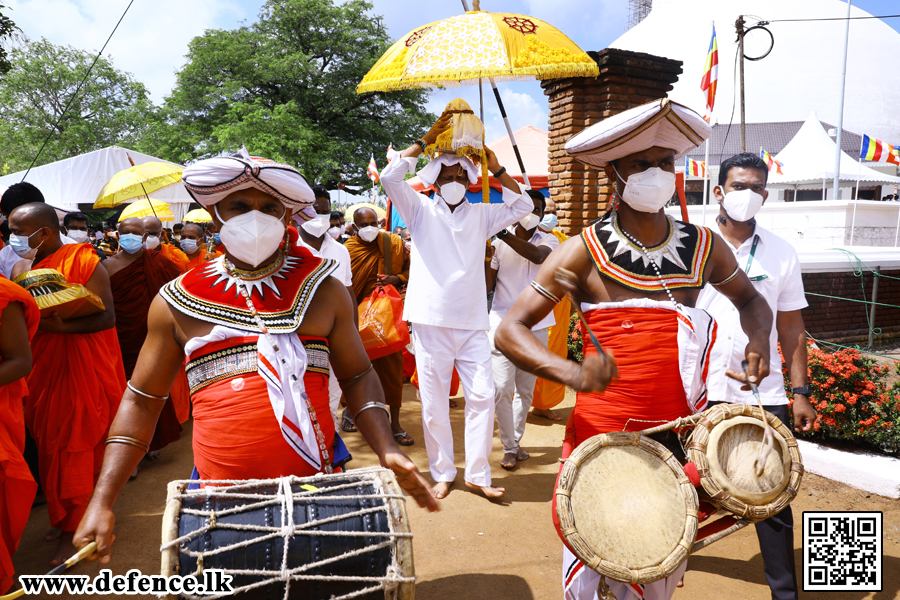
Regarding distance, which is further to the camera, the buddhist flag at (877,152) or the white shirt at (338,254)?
the buddhist flag at (877,152)

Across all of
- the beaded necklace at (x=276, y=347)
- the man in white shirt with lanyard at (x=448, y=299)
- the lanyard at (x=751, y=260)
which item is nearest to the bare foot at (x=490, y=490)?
the man in white shirt with lanyard at (x=448, y=299)

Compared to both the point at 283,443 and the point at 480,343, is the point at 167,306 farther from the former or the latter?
the point at 480,343

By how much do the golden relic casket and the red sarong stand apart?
2.18 meters

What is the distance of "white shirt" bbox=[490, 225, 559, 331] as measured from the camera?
207 inches

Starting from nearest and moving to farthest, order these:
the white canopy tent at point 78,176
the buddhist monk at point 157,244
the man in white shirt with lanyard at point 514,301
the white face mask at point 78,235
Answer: the man in white shirt with lanyard at point 514,301
the white face mask at point 78,235
the buddhist monk at point 157,244
the white canopy tent at point 78,176

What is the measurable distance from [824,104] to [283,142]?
40.6 m

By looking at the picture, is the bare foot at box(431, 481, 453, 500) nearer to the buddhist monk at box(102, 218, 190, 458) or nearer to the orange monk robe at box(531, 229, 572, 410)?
the orange monk robe at box(531, 229, 572, 410)

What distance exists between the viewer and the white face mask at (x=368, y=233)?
18.2 feet

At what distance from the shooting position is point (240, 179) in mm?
2066

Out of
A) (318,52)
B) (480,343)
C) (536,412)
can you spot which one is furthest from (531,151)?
(318,52)

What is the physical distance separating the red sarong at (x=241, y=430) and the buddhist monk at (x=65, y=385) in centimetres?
237

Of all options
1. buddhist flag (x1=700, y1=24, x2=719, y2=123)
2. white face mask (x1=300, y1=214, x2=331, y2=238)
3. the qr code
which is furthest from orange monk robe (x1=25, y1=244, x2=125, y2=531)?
buddhist flag (x1=700, y1=24, x2=719, y2=123)

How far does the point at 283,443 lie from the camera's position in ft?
6.55

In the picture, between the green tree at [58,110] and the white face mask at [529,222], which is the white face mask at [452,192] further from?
the green tree at [58,110]
